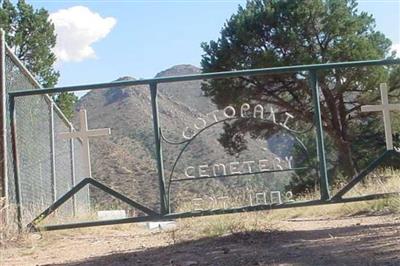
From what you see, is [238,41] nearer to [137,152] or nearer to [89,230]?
[137,152]

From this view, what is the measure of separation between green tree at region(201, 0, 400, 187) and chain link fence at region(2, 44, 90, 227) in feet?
45.3

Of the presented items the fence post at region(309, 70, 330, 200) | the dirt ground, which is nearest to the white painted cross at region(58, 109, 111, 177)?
the dirt ground

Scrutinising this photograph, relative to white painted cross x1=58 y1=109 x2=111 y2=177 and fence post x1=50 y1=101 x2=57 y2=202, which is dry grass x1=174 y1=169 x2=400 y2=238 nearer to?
white painted cross x1=58 y1=109 x2=111 y2=177

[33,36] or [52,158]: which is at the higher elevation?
[33,36]

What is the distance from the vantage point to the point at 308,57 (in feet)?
84.2

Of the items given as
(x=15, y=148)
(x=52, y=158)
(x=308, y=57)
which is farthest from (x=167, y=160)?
(x=308, y=57)

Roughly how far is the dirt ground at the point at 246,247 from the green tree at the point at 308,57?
1682cm

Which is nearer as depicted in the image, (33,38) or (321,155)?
(321,155)

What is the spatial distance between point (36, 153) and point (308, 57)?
63.7ft

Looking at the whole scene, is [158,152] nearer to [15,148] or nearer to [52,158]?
[15,148]

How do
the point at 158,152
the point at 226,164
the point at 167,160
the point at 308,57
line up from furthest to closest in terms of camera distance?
the point at 308,57 → the point at 167,160 → the point at 226,164 → the point at 158,152

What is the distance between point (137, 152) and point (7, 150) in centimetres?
406

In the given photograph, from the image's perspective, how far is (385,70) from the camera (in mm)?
24359

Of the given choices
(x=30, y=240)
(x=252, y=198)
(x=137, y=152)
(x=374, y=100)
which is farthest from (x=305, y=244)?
(x=374, y=100)
